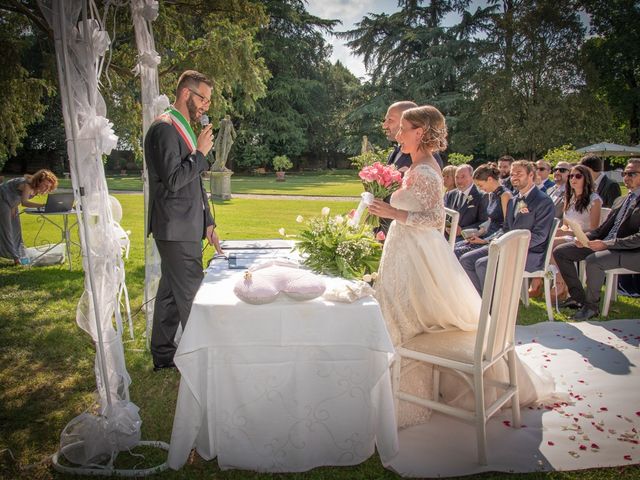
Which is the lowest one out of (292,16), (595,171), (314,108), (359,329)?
(359,329)

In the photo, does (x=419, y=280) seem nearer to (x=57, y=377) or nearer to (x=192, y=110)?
(x=192, y=110)

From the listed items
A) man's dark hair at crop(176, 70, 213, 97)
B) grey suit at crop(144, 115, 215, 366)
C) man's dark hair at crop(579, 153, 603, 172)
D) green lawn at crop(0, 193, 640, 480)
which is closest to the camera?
green lawn at crop(0, 193, 640, 480)

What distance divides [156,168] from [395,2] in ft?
133

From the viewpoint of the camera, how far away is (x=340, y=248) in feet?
10.1

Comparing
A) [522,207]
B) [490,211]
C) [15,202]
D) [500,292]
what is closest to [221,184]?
[15,202]

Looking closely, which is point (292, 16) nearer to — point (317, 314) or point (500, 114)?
point (500, 114)

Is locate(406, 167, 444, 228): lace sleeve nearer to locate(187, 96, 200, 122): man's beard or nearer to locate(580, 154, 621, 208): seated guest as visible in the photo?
locate(187, 96, 200, 122): man's beard

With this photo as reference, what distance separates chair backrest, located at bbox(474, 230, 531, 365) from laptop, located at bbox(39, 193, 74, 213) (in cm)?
696

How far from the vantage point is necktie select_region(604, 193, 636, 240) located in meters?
5.66

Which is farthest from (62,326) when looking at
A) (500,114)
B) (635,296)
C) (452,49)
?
(452,49)

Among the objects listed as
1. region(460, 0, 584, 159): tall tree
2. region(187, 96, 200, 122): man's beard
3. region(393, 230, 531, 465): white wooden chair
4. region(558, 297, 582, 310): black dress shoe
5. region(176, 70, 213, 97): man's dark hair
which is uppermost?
region(460, 0, 584, 159): tall tree

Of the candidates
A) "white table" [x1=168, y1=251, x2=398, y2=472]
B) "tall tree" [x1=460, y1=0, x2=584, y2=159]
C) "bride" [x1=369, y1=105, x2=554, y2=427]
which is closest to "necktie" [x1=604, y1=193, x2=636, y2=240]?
"bride" [x1=369, y1=105, x2=554, y2=427]

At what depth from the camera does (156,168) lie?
11.5 feet

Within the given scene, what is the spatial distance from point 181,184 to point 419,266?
171cm
